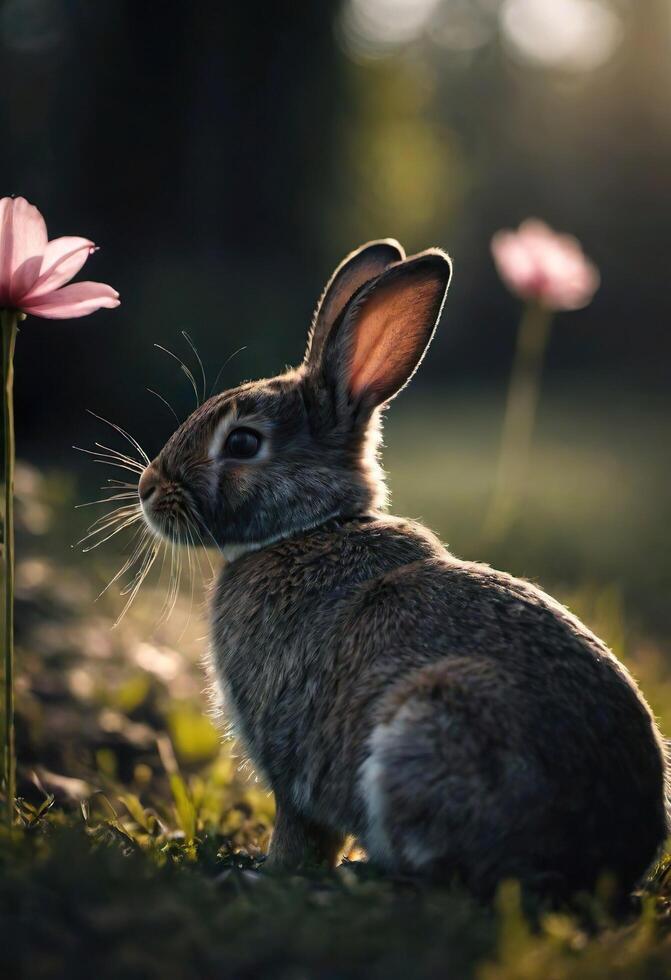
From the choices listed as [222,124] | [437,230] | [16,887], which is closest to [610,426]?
[437,230]

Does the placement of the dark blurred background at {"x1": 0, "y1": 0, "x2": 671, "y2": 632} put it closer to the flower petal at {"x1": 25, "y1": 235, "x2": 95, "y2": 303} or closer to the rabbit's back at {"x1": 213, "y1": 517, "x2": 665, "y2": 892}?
the rabbit's back at {"x1": 213, "y1": 517, "x2": 665, "y2": 892}

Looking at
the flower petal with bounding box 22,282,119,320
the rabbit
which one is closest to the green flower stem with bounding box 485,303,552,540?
the rabbit

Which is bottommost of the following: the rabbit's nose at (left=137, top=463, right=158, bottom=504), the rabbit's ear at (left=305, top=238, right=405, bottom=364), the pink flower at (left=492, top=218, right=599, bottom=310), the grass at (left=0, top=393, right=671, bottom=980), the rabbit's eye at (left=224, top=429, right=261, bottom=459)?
the grass at (left=0, top=393, right=671, bottom=980)

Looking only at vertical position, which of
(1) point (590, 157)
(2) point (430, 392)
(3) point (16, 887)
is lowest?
(3) point (16, 887)

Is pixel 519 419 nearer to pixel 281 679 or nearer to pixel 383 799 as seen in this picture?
pixel 281 679

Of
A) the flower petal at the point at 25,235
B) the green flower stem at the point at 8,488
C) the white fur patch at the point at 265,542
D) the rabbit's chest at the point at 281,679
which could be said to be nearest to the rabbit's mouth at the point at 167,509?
the white fur patch at the point at 265,542

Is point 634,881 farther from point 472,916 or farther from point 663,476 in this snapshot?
point 663,476
